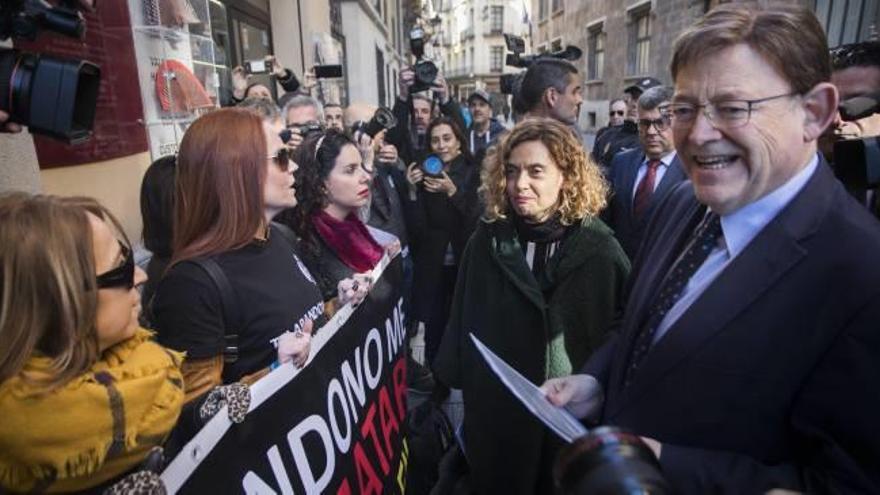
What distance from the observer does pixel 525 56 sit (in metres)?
5.11

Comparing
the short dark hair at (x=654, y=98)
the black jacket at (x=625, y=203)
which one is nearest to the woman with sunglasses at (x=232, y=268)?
the black jacket at (x=625, y=203)

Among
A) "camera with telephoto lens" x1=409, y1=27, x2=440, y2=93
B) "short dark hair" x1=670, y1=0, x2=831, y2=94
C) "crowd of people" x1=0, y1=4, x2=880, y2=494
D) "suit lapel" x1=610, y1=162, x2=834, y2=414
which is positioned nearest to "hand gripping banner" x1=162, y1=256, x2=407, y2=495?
"crowd of people" x1=0, y1=4, x2=880, y2=494

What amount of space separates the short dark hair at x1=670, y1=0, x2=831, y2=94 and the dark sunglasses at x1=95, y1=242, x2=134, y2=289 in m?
1.31

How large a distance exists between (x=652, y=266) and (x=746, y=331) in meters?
0.43

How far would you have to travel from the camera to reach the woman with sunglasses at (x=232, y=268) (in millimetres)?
1461

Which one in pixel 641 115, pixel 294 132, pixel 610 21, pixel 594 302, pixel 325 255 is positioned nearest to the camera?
pixel 594 302

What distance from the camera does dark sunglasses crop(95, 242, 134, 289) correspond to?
41.5 inches

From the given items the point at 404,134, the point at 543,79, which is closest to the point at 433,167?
the point at 543,79

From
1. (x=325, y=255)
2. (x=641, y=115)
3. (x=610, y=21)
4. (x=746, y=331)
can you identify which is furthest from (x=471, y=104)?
(x=610, y=21)

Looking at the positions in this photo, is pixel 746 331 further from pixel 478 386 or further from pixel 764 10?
pixel 478 386

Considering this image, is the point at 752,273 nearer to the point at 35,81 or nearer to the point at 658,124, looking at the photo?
the point at 35,81

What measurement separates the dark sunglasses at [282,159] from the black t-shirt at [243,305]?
25 cm

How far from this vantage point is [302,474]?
1.37m

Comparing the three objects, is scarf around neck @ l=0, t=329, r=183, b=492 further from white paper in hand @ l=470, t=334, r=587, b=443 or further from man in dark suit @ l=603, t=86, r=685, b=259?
man in dark suit @ l=603, t=86, r=685, b=259
